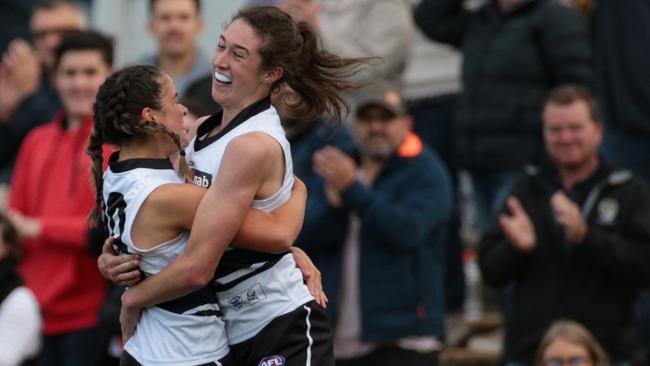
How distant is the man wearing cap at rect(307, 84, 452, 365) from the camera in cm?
784

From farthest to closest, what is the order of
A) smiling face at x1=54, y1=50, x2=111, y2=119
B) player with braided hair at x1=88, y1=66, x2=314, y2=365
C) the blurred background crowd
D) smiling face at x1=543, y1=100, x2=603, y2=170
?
smiling face at x1=54, y1=50, x2=111, y2=119
smiling face at x1=543, y1=100, x2=603, y2=170
the blurred background crowd
player with braided hair at x1=88, y1=66, x2=314, y2=365

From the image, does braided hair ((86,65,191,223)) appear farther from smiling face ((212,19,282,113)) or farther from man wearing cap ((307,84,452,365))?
man wearing cap ((307,84,452,365))

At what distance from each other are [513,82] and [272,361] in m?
4.10

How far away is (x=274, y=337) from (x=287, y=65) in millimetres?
962

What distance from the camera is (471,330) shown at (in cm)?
963

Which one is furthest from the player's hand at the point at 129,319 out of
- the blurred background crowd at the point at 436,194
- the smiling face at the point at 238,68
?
the blurred background crowd at the point at 436,194

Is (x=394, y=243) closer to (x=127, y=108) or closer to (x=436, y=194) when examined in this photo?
(x=436, y=194)

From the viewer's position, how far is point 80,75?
869 centimetres

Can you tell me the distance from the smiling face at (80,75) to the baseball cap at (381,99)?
5.13 feet

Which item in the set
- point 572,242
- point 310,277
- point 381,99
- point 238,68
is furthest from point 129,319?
point 381,99

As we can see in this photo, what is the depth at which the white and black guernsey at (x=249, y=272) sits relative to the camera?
5.06m

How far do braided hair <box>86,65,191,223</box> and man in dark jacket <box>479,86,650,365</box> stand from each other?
10.4 feet

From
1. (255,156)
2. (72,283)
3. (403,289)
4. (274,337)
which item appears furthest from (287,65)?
(72,283)

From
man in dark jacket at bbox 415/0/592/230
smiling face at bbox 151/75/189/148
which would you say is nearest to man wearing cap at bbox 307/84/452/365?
man in dark jacket at bbox 415/0/592/230
